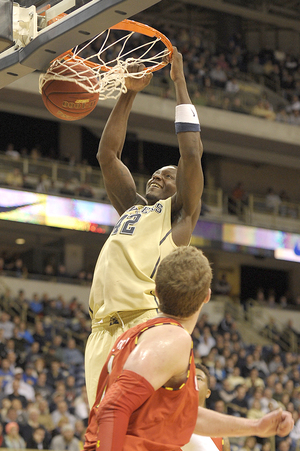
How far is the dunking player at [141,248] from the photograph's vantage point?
3666 mm

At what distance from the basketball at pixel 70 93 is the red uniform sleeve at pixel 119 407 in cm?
228

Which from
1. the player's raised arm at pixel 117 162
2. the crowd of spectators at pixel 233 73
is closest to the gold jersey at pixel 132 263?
the player's raised arm at pixel 117 162

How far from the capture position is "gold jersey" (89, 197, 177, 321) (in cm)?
366

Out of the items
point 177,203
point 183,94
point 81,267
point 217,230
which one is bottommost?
point 81,267

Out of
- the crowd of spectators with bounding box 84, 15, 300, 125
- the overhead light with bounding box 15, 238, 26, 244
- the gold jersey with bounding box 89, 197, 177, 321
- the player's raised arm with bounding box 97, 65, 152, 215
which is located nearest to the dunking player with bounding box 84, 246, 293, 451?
the gold jersey with bounding box 89, 197, 177, 321

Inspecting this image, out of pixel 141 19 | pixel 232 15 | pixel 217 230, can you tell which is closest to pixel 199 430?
pixel 217 230

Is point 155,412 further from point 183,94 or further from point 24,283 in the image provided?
point 24,283

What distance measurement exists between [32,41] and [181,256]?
62.8 inches

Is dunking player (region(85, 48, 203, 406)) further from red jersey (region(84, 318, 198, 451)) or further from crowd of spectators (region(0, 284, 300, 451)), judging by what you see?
crowd of spectators (region(0, 284, 300, 451))

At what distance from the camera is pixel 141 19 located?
21.5 meters

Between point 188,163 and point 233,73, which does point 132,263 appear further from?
point 233,73

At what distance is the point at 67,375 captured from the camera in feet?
36.7

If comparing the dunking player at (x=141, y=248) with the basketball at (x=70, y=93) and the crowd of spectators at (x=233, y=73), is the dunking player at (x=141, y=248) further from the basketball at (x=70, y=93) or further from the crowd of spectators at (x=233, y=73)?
the crowd of spectators at (x=233, y=73)

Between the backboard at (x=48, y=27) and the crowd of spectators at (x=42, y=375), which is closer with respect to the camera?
the backboard at (x=48, y=27)
